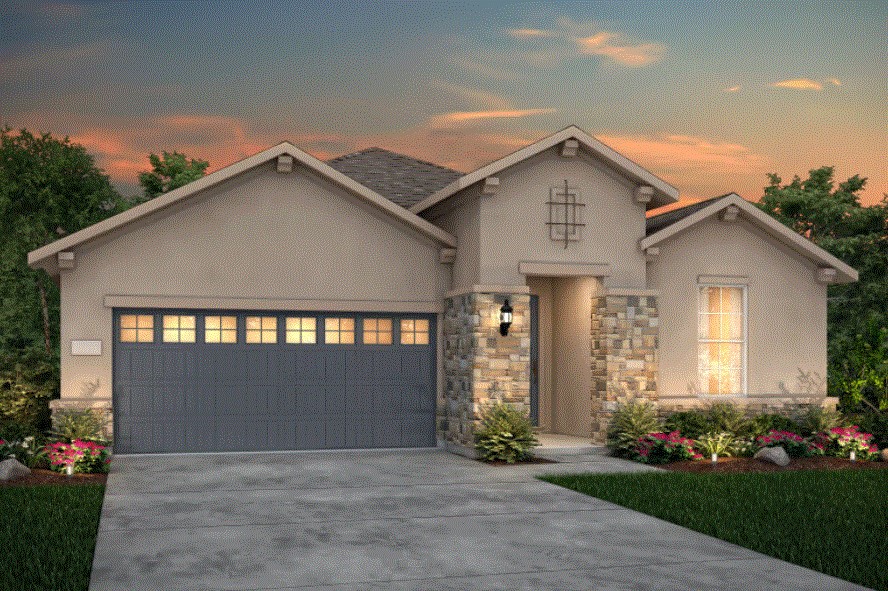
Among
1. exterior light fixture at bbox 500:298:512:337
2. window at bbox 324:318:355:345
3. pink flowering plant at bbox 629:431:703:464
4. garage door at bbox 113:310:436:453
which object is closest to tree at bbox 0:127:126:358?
garage door at bbox 113:310:436:453

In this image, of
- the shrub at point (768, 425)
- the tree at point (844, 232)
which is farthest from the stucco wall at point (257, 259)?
the tree at point (844, 232)

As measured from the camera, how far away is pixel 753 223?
60.3ft

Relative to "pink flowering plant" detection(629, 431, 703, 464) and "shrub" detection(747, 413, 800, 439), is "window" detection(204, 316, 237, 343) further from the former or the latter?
"shrub" detection(747, 413, 800, 439)

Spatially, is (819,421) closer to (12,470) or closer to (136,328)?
(136,328)

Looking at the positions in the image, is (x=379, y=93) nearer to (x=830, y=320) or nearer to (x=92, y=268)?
(x=92, y=268)

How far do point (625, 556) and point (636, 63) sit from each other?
625 inches

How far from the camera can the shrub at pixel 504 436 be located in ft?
51.5

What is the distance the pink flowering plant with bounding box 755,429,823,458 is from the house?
1443mm

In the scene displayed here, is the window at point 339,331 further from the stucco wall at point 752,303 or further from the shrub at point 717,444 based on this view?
the shrub at point 717,444

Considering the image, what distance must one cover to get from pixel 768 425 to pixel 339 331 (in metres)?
7.93

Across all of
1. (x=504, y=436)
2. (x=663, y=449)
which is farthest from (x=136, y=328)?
(x=663, y=449)

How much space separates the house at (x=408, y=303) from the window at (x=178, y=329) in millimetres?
35

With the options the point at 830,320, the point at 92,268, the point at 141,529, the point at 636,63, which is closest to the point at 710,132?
the point at 636,63

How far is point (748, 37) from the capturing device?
24297 millimetres
